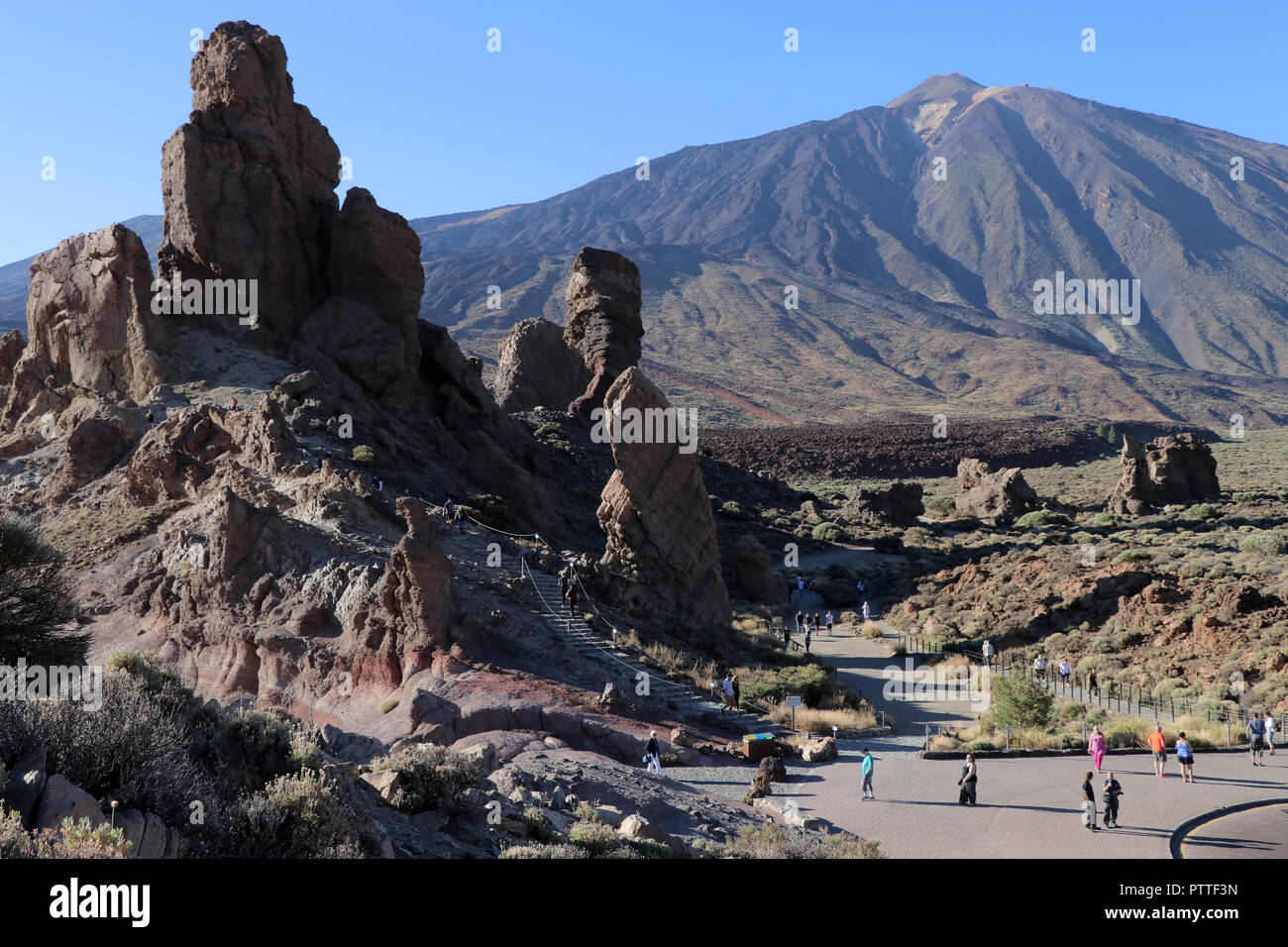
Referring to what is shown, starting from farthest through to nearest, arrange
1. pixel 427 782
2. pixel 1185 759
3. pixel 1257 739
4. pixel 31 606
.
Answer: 1. pixel 1257 739
2. pixel 31 606
3. pixel 1185 759
4. pixel 427 782

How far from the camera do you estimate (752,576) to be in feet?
130

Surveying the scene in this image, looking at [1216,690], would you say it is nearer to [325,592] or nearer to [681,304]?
[325,592]

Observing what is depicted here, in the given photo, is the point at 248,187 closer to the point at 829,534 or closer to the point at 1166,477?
the point at 829,534

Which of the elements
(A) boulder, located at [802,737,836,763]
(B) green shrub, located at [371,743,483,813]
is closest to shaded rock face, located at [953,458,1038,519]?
(A) boulder, located at [802,737,836,763]

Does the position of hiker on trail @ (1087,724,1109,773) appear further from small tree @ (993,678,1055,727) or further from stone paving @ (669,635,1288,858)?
small tree @ (993,678,1055,727)

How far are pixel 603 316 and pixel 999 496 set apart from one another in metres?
26.6

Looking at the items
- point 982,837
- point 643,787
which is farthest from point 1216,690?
point 643,787

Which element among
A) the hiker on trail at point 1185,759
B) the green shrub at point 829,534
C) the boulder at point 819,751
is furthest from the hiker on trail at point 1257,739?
the green shrub at point 829,534

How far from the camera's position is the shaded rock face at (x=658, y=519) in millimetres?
28172

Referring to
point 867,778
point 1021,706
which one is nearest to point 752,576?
point 1021,706

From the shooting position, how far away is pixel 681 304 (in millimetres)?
186250

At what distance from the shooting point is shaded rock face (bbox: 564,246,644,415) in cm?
6153

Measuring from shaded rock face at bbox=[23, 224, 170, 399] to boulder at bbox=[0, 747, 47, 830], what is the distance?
85.6ft
